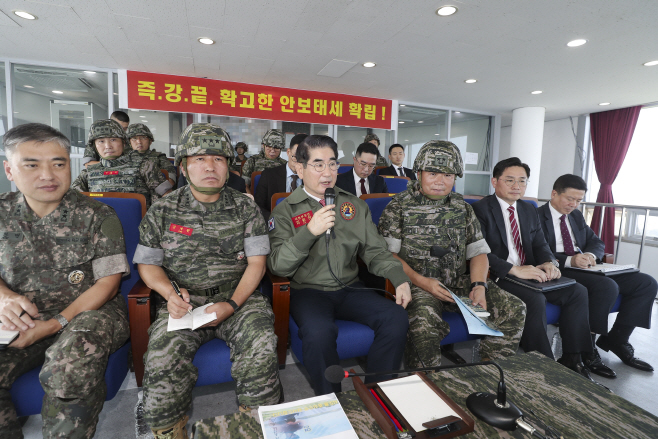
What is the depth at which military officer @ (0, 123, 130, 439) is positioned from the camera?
1.10 m

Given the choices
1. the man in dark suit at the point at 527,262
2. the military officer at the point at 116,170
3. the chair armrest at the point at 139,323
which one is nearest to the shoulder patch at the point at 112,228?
the chair armrest at the point at 139,323

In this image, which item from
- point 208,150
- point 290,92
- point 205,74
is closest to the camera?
point 208,150

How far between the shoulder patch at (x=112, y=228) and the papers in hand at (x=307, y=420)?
1109 mm

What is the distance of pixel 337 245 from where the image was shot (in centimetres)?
175

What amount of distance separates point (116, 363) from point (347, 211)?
1.25m

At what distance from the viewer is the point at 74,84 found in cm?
510

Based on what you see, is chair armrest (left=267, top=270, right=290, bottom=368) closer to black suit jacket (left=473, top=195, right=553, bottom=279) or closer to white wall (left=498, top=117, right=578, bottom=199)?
black suit jacket (left=473, top=195, right=553, bottom=279)

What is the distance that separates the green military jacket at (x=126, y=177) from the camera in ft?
8.92

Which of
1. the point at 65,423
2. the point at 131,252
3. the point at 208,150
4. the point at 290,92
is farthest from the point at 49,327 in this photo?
the point at 290,92

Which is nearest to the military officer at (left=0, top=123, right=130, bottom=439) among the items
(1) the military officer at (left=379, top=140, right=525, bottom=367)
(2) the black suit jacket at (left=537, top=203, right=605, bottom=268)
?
(1) the military officer at (left=379, top=140, right=525, bottom=367)

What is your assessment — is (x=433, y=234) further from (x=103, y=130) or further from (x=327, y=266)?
(x=103, y=130)

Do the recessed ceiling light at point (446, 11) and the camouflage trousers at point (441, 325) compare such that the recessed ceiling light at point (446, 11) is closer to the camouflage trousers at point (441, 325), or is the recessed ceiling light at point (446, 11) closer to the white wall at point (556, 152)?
the camouflage trousers at point (441, 325)

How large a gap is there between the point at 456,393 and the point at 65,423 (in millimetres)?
1261

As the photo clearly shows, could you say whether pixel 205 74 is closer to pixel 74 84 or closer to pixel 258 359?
pixel 74 84
